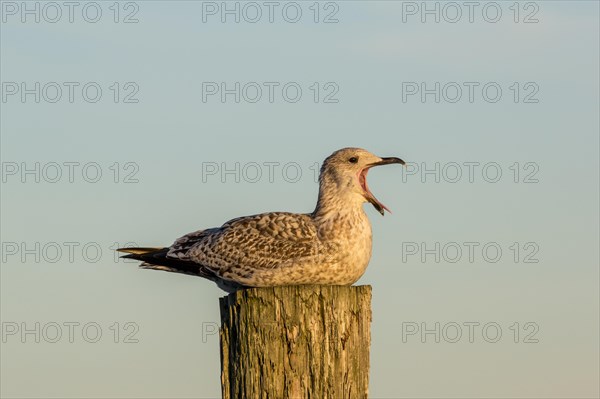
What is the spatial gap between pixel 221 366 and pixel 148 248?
458 centimetres

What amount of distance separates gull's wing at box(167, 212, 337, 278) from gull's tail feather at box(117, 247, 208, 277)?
59 mm

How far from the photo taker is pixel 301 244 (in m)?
10.5

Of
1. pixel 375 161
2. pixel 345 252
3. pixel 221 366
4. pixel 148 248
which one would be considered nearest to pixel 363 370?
pixel 221 366

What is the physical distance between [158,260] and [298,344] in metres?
4.89

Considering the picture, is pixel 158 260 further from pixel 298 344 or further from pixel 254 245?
pixel 298 344

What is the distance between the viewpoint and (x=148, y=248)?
1198 cm

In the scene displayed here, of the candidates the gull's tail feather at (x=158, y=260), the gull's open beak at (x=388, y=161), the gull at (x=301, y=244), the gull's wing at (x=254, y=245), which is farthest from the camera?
the gull's tail feather at (x=158, y=260)

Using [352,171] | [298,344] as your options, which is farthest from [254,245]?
[298,344]

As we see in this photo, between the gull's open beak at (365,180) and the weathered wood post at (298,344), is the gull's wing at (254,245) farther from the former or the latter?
the weathered wood post at (298,344)

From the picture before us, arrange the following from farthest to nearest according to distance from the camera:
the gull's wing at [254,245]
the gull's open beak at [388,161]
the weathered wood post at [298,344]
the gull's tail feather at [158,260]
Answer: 1. the gull's tail feather at [158,260]
2. the gull's open beak at [388,161]
3. the gull's wing at [254,245]
4. the weathered wood post at [298,344]

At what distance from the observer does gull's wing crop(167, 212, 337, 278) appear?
34.4 feet

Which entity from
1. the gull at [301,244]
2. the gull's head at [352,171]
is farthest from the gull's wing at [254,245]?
the gull's head at [352,171]

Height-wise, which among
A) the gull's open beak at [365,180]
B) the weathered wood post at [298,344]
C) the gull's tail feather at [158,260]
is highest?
the gull's open beak at [365,180]

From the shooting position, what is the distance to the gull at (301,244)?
10234mm
